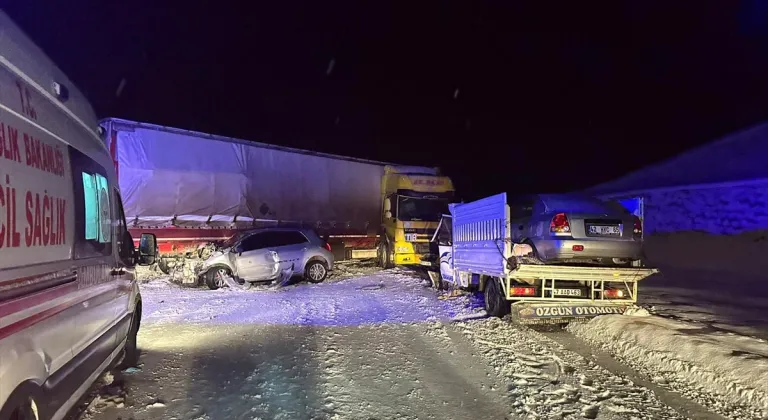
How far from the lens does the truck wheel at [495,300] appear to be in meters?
8.54

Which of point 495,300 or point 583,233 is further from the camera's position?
point 495,300

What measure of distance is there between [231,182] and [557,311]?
10.4 m

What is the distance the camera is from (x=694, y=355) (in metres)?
5.71

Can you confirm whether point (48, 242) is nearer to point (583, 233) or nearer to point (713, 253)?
point (583, 233)

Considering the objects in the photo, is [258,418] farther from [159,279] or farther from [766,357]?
[159,279]

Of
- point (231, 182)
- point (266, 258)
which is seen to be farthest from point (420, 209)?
point (231, 182)

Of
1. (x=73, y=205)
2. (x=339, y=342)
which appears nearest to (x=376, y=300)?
(x=339, y=342)

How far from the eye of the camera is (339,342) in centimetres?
705

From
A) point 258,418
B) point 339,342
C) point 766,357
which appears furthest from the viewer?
point 339,342

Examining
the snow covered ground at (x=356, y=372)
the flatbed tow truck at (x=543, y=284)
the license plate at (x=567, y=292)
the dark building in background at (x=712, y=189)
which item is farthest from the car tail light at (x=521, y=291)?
the dark building in background at (x=712, y=189)

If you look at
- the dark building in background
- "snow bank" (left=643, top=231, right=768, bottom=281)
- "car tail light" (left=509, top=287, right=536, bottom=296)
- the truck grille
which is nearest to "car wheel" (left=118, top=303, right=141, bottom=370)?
"car tail light" (left=509, top=287, right=536, bottom=296)

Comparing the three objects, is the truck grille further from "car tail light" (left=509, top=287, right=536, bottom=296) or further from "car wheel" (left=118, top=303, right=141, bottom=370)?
"car wheel" (left=118, top=303, right=141, bottom=370)

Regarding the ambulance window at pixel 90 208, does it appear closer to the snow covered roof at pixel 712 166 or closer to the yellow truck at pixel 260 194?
the yellow truck at pixel 260 194

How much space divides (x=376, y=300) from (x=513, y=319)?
11.8 feet
